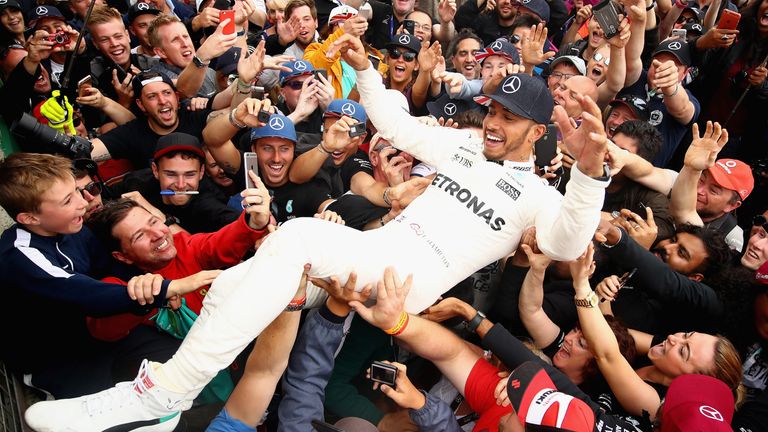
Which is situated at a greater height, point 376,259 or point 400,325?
point 376,259

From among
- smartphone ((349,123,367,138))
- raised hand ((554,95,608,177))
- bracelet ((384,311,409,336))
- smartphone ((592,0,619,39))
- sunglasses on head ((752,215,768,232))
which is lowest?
bracelet ((384,311,409,336))

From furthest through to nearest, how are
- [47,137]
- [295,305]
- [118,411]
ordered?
[47,137]
[295,305]
[118,411]

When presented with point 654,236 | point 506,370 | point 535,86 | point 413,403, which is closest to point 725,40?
point 654,236

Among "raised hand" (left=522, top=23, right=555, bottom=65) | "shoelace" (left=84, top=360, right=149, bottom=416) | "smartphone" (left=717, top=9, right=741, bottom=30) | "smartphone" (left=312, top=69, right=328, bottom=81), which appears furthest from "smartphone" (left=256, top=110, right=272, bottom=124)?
"smartphone" (left=717, top=9, right=741, bottom=30)

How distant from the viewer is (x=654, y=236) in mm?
3555

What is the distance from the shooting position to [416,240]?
9.61 ft

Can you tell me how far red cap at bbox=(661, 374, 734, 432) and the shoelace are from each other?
7.17 feet

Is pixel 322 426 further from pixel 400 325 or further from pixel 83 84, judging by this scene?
pixel 83 84

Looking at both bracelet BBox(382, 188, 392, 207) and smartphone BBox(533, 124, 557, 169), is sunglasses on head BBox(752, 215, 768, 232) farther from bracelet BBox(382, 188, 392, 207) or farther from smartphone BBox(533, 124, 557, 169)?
bracelet BBox(382, 188, 392, 207)

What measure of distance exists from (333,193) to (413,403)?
7.24 ft

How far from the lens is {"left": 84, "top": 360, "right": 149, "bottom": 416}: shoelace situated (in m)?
2.46

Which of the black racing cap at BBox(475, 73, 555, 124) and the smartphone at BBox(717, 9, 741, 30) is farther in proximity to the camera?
the smartphone at BBox(717, 9, 741, 30)

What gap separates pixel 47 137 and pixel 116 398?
232 cm

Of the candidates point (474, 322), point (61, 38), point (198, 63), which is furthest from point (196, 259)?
point (61, 38)
